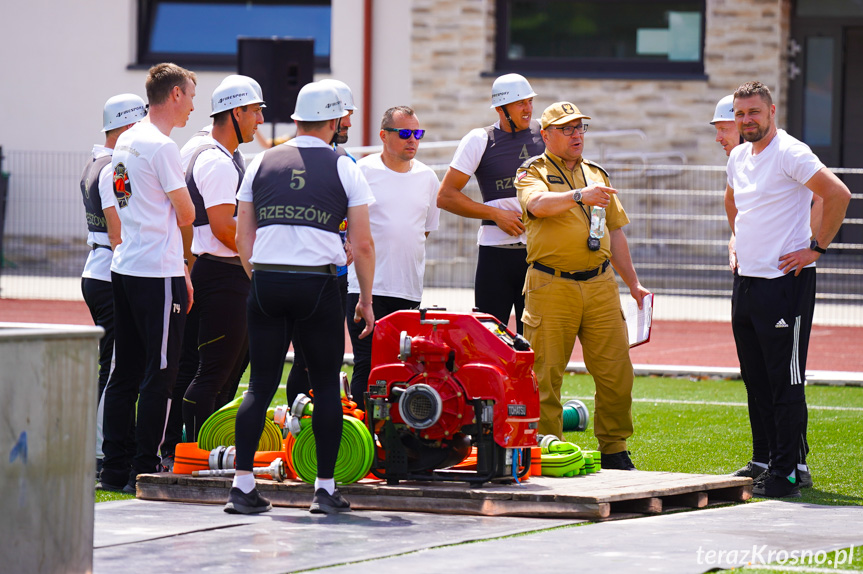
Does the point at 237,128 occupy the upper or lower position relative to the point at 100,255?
upper

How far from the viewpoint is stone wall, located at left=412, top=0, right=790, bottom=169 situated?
1894cm

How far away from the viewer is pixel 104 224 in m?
7.34

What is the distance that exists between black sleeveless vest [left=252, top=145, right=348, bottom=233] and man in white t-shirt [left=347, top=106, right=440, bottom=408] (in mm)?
1677

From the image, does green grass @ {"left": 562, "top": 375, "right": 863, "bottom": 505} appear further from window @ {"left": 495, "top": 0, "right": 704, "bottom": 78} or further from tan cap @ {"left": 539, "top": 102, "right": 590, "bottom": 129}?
window @ {"left": 495, "top": 0, "right": 704, "bottom": 78}

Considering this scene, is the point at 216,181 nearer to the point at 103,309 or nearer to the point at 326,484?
the point at 103,309

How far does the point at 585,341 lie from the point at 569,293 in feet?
1.06

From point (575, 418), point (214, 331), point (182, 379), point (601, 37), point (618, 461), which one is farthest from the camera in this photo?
point (601, 37)

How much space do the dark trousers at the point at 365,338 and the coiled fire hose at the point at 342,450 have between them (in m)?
1.29

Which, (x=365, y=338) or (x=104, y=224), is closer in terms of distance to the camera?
(x=104, y=224)

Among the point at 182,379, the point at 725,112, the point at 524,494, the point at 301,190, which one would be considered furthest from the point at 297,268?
the point at 725,112

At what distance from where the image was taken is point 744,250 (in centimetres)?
721

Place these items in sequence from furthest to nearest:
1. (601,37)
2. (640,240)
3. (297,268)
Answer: (601,37) < (640,240) < (297,268)

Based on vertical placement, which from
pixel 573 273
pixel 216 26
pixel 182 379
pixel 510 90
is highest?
pixel 216 26
